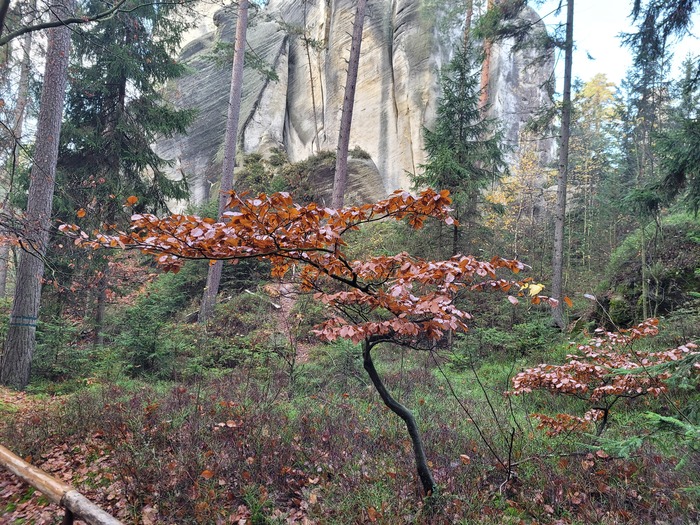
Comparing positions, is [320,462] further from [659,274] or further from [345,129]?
[345,129]

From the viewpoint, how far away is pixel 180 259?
2.98 metres

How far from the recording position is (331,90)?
2772cm

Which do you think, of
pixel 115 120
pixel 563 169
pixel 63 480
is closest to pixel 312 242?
pixel 63 480

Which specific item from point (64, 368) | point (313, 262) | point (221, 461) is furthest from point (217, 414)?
point (64, 368)

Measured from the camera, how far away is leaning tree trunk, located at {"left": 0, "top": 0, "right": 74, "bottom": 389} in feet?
24.4

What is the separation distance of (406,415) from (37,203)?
8012 millimetres

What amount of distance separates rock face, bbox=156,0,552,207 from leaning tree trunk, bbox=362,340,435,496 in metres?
22.0

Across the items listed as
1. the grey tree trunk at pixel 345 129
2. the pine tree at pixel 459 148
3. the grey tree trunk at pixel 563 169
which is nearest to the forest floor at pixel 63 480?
the grey tree trunk at pixel 345 129

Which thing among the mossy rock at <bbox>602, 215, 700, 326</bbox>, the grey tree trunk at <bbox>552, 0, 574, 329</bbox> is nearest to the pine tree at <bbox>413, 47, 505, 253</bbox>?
the grey tree trunk at <bbox>552, 0, 574, 329</bbox>

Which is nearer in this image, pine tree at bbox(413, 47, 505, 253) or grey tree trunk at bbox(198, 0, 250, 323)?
pine tree at bbox(413, 47, 505, 253)

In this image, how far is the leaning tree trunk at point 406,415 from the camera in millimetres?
3061

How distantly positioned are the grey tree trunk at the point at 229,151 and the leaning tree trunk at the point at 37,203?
4378 mm

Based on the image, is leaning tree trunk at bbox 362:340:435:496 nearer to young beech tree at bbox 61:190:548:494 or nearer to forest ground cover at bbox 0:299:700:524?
forest ground cover at bbox 0:299:700:524

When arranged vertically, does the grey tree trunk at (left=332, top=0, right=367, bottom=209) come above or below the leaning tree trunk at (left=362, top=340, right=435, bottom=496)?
above
